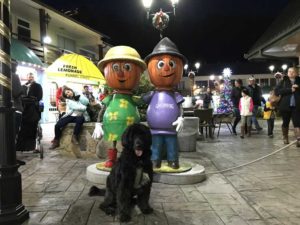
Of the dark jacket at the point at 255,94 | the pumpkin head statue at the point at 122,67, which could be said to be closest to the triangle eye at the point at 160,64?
the pumpkin head statue at the point at 122,67

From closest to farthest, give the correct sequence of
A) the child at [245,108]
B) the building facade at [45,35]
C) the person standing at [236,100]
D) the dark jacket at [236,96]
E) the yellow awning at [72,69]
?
the child at [245,108]
the yellow awning at [72,69]
the person standing at [236,100]
the dark jacket at [236,96]
the building facade at [45,35]

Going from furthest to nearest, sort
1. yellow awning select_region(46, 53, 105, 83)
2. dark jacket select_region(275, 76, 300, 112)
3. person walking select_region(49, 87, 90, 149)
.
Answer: yellow awning select_region(46, 53, 105, 83) → dark jacket select_region(275, 76, 300, 112) → person walking select_region(49, 87, 90, 149)

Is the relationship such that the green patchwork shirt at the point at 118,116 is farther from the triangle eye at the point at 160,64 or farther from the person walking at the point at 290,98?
the person walking at the point at 290,98

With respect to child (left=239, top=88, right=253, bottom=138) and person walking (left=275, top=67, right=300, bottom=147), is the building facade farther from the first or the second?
person walking (left=275, top=67, right=300, bottom=147)

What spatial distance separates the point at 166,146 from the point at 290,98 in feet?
15.8

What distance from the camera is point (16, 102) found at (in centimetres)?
791

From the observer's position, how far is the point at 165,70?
573 cm

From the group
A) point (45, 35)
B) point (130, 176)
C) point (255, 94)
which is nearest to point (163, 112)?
point (130, 176)

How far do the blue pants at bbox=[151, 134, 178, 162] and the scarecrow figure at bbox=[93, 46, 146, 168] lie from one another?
489 millimetres

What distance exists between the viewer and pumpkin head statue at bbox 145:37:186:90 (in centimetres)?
574

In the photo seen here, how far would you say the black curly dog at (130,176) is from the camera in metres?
3.96

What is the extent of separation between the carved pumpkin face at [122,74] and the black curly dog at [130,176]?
75.3 inches

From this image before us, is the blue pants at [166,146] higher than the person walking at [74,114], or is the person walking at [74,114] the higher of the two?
the person walking at [74,114]

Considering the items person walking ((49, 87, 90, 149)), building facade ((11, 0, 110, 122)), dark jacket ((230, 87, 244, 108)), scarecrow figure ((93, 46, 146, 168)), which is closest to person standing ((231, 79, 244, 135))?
dark jacket ((230, 87, 244, 108))
